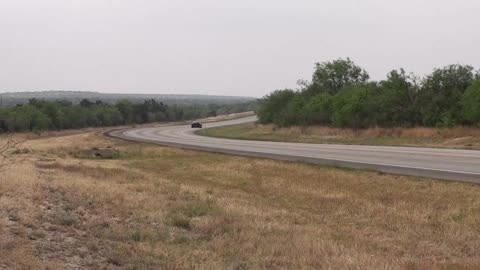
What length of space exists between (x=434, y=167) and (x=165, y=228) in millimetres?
13332

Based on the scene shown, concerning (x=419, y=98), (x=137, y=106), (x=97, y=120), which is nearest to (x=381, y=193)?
(x=419, y=98)

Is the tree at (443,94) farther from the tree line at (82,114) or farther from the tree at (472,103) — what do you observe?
the tree line at (82,114)

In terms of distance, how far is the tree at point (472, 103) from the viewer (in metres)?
39.1

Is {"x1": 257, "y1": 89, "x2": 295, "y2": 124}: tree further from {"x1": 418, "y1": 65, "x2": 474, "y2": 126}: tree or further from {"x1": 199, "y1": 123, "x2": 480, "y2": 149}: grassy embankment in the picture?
{"x1": 418, "y1": 65, "x2": 474, "y2": 126}: tree

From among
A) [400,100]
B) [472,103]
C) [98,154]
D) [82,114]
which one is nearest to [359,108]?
[400,100]

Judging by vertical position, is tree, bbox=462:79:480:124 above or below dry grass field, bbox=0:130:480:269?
above

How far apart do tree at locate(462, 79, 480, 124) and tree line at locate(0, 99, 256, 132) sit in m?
61.5

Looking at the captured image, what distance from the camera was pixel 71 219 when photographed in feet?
33.5

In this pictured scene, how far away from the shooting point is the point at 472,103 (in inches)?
1551

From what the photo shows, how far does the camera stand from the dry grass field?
775cm

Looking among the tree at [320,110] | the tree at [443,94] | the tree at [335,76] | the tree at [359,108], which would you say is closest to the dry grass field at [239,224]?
the tree at [443,94]

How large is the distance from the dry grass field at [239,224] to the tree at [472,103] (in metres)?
23.4

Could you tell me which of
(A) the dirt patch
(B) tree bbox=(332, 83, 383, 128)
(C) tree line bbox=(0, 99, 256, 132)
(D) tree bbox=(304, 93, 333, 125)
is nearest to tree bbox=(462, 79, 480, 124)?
(B) tree bbox=(332, 83, 383, 128)

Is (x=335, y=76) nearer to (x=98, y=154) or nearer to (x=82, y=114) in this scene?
(x=98, y=154)
